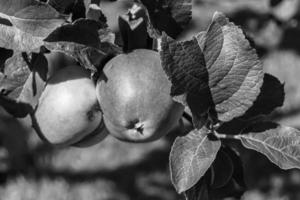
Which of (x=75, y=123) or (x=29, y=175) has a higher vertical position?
(x=75, y=123)

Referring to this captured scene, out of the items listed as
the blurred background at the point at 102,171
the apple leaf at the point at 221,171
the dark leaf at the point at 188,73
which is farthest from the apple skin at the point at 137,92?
the blurred background at the point at 102,171

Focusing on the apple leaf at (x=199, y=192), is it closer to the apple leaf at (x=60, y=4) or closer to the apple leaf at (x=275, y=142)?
the apple leaf at (x=275, y=142)

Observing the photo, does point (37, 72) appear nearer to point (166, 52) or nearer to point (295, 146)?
point (166, 52)

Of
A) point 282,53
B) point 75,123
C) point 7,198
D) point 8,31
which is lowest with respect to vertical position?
point 7,198

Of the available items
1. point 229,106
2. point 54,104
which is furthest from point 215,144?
point 54,104

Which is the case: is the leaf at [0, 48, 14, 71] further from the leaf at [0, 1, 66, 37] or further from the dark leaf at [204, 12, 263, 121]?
the dark leaf at [204, 12, 263, 121]

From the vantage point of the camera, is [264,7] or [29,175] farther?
[264,7]
